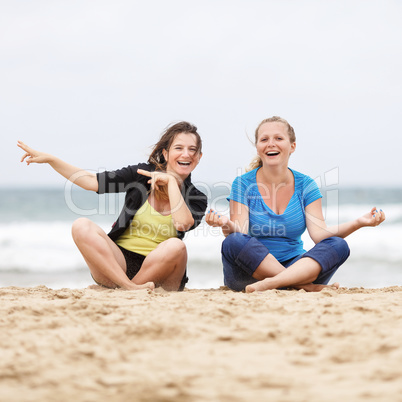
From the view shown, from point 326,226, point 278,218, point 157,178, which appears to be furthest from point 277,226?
point 157,178

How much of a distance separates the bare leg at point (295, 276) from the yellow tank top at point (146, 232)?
72 centimetres

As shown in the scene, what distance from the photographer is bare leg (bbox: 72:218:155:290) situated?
3.03 m

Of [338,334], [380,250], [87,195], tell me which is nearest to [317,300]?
[338,334]

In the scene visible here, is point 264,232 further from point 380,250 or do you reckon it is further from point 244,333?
point 380,250

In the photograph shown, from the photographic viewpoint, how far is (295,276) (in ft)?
9.88

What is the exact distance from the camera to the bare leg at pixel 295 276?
297 cm

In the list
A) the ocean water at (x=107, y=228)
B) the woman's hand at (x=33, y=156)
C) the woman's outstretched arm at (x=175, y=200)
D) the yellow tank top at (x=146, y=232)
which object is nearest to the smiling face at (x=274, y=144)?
the woman's outstretched arm at (x=175, y=200)

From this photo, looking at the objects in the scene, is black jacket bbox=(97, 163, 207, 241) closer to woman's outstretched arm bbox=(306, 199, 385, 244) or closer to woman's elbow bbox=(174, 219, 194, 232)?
woman's elbow bbox=(174, 219, 194, 232)

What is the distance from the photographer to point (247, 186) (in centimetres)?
339

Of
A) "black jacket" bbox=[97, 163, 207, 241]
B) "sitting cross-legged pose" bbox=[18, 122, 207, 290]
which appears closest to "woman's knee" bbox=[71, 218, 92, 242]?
"sitting cross-legged pose" bbox=[18, 122, 207, 290]

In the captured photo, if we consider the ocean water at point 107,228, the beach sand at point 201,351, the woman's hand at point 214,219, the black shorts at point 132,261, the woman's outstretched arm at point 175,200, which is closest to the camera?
the beach sand at point 201,351

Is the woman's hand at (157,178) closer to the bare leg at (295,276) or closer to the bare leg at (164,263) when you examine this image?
the bare leg at (164,263)

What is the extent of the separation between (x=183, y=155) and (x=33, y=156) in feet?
3.27

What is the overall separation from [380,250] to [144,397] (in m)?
7.29
